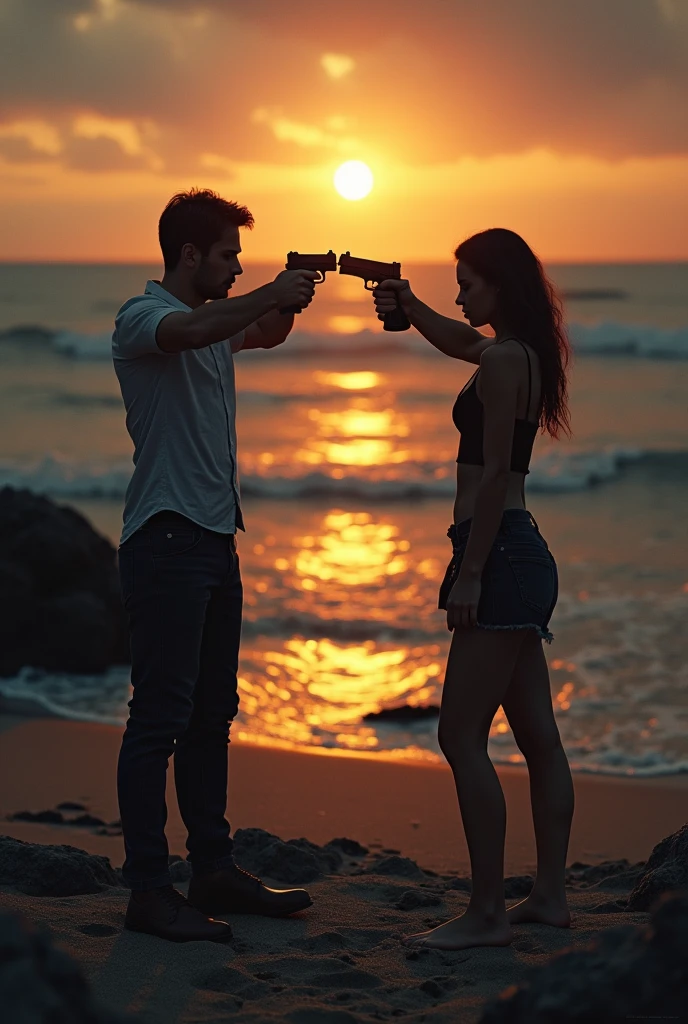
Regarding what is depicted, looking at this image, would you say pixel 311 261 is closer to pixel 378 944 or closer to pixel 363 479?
pixel 378 944

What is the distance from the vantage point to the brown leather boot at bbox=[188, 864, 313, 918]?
155 inches

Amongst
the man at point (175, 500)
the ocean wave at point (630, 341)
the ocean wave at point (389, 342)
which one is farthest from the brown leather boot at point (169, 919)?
the ocean wave at point (630, 341)

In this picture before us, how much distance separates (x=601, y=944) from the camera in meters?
2.15

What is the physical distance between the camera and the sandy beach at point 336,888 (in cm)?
321

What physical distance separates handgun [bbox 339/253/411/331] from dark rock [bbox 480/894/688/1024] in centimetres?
227

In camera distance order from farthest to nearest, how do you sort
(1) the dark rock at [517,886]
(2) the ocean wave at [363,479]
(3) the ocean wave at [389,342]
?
1. (3) the ocean wave at [389,342]
2. (2) the ocean wave at [363,479]
3. (1) the dark rock at [517,886]

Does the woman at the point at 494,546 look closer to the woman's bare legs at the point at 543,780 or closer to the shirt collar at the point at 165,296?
the woman's bare legs at the point at 543,780

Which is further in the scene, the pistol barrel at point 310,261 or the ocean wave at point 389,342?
the ocean wave at point 389,342

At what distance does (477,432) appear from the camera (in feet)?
A: 12.1

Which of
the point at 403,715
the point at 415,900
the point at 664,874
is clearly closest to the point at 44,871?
the point at 415,900

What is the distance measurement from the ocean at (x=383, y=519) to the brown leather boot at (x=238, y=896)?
8.21ft

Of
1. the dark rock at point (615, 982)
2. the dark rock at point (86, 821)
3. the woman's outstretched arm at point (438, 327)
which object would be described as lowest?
the dark rock at point (86, 821)

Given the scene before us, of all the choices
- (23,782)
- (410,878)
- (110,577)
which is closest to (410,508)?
(110,577)

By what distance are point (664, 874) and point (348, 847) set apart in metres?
1.49
